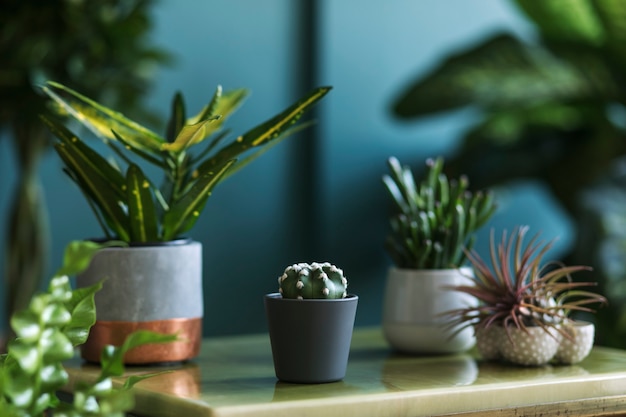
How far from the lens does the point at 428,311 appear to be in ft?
4.24

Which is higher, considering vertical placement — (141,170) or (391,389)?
(141,170)

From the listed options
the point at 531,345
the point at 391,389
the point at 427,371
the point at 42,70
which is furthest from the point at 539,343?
the point at 42,70

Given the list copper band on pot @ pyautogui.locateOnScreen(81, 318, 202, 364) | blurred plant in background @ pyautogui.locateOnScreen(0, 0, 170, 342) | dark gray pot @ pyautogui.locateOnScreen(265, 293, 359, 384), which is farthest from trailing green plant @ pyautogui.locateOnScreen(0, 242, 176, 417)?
blurred plant in background @ pyautogui.locateOnScreen(0, 0, 170, 342)

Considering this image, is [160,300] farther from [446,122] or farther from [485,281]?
[446,122]

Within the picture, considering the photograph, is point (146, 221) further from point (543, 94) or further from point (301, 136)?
point (543, 94)

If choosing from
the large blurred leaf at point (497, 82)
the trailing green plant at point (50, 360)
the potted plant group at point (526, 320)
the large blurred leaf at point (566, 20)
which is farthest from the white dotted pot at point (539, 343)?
the large blurred leaf at point (566, 20)

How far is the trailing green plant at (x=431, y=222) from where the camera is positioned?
4.25 ft

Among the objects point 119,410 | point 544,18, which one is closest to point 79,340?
point 119,410

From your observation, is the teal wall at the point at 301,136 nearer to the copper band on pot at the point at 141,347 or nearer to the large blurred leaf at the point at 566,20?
the large blurred leaf at the point at 566,20

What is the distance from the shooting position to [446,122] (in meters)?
3.17

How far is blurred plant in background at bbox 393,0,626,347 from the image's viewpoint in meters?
2.84

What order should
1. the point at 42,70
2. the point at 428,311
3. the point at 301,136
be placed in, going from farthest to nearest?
1. the point at 301,136
2. the point at 42,70
3. the point at 428,311

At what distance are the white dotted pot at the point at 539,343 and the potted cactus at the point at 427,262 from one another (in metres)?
0.08

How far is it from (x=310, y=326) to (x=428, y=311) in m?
0.31
